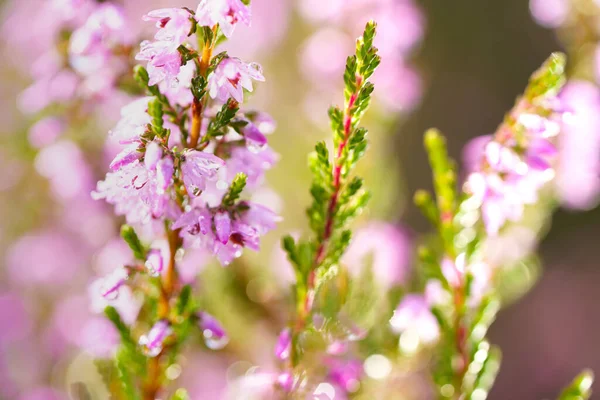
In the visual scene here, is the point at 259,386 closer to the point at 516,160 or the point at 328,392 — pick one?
the point at 328,392

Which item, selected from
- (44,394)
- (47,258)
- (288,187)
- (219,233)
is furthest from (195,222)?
(288,187)

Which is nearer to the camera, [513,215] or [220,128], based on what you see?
[220,128]

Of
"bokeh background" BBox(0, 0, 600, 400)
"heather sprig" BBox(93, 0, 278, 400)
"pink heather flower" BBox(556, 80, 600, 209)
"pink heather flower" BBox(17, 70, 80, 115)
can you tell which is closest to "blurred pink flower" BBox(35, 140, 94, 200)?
"bokeh background" BBox(0, 0, 600, 400)

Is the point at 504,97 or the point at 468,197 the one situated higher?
the point at 468,197

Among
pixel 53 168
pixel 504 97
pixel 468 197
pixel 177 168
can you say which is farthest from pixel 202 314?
pixel 504 97

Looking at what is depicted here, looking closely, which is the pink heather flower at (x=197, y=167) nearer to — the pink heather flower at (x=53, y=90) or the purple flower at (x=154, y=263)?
the purple flower at (x=154, y=263)

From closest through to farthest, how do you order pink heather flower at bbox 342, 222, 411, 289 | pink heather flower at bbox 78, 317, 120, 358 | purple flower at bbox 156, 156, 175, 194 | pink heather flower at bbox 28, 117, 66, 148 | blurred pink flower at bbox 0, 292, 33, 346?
1. purple flower at bbox 156, 156, 175, 194
2. pink heather flower at bbox 78, 317, 120, 358
3. pink heather flower at bbox 28, 117, 66, 148
4. pink heather flower at bbox 342, 222, 411, 289
5. blurred pink flower at bbox 0, 292, 33, 346

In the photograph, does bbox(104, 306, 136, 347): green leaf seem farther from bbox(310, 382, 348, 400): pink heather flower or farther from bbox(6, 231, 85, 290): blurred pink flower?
bbox(6, 231, 85, 290): blurred pink flower

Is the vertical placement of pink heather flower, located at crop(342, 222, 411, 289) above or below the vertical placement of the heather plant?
below

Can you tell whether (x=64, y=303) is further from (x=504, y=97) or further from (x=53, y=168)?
(x=504, y=97)
